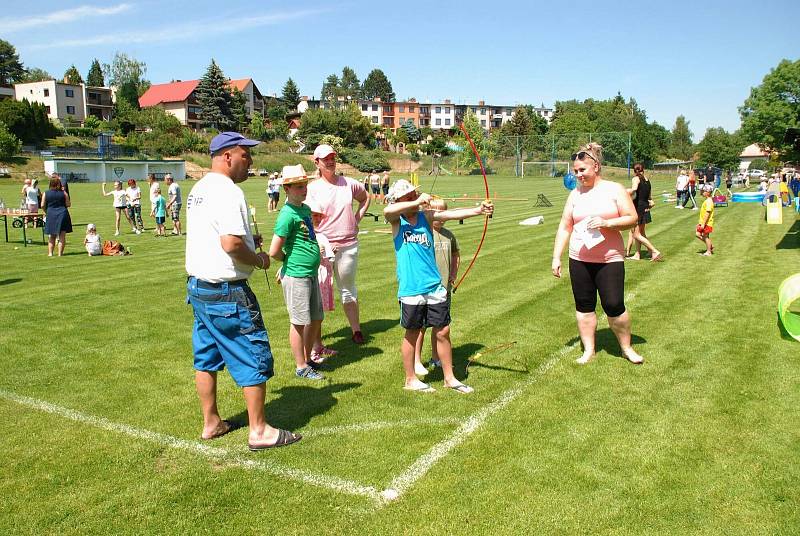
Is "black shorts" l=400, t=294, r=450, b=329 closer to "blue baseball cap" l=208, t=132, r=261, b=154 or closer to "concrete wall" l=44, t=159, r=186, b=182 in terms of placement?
"blue baseball cap" l=208, t=132, r=261, b=154

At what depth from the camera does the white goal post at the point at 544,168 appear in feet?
216

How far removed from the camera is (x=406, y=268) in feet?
17.2

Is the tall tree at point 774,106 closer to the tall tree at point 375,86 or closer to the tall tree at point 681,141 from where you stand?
the tall tree at point 681,141

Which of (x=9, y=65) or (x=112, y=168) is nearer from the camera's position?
(x=112, y=168)

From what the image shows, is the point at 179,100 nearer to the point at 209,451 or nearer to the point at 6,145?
the point at 6,145

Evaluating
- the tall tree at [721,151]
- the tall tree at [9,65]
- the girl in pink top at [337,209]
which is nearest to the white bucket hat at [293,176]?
the girl in pink top at [337,209]

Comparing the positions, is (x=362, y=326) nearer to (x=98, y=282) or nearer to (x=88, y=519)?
(x=88, y=519)

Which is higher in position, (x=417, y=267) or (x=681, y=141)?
(x=681, y=141)

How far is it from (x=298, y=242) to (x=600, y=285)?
303 cm

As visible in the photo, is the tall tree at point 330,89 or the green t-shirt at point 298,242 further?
the tall tree at point 330,89

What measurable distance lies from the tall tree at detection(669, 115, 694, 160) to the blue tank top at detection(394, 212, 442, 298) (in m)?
131

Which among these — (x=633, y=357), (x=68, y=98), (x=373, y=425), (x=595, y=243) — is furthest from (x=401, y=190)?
(x=68, y=98)

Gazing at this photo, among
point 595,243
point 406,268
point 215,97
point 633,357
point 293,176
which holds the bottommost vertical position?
point 633,357

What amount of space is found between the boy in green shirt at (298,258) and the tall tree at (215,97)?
8270 cm
